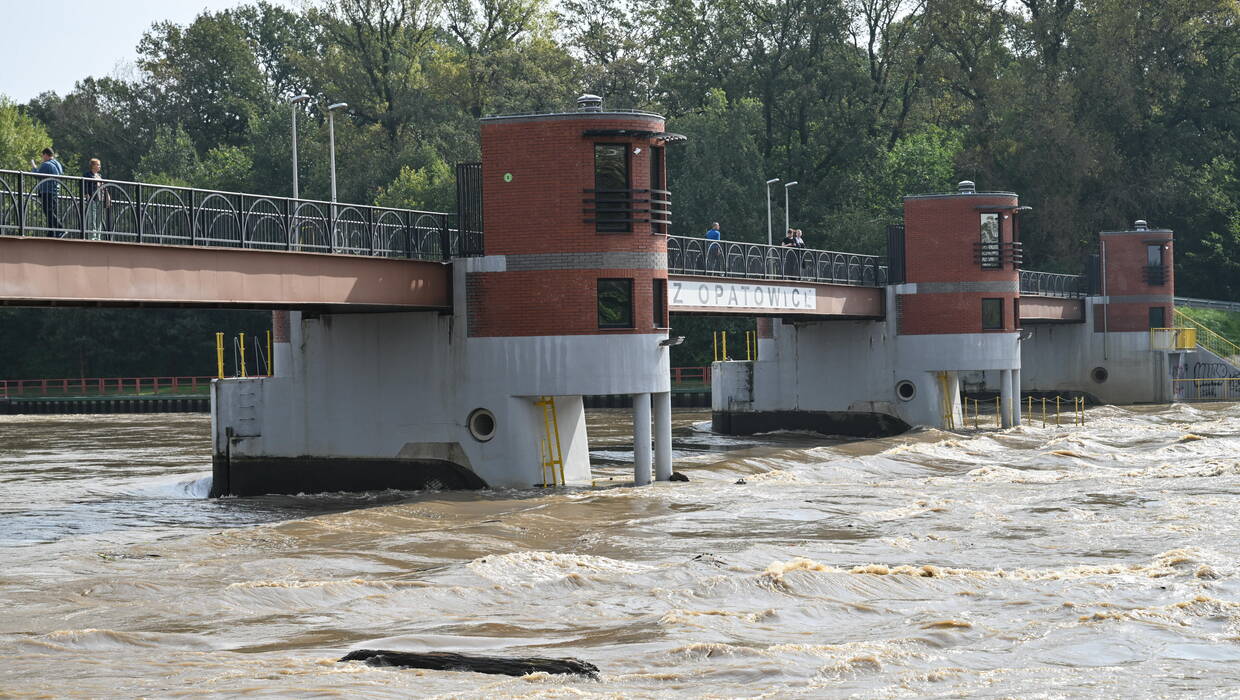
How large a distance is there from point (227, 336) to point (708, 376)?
97.6ft

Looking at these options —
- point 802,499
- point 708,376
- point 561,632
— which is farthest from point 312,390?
point 708,376

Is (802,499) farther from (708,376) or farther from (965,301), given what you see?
(708,376)

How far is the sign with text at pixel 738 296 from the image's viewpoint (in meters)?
38.6

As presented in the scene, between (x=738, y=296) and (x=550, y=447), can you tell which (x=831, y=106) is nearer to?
(x=738, y=296)

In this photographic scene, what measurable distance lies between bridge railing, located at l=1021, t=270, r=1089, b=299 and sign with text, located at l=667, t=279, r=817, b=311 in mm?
19011

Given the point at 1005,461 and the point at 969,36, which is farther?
the point at 969,36

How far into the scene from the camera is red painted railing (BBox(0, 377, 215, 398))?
86.8 meters

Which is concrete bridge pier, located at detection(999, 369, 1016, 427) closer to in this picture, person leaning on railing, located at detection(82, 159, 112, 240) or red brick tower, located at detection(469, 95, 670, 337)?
red brick tower, located at detection(469, 95, 670, 337)

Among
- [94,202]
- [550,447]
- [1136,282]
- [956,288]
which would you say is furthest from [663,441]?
[1136,282]

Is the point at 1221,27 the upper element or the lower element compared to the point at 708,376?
upper

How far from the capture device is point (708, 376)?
8456cm

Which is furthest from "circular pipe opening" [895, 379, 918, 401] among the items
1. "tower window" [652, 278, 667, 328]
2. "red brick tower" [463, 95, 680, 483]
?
"red brick tower" [463, 95, 680, 483]

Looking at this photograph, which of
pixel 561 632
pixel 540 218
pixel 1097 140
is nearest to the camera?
pixel 561 632

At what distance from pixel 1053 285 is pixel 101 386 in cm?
5281
